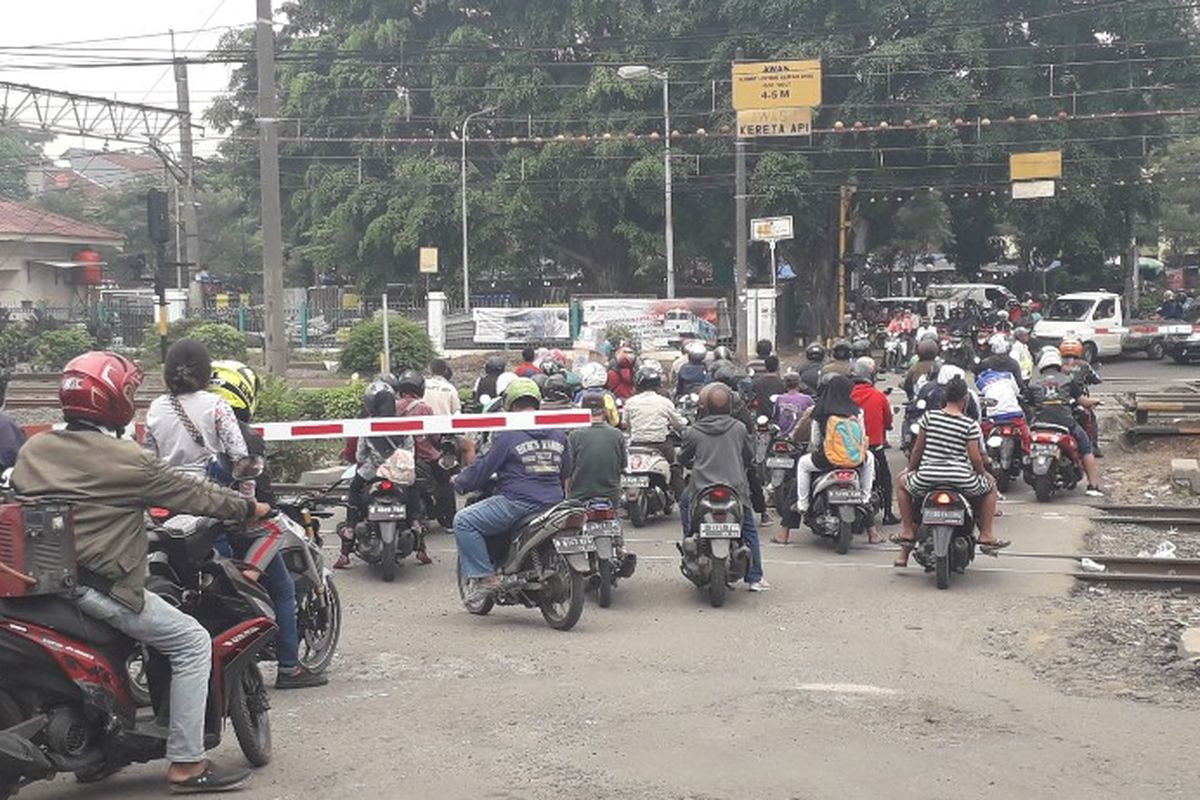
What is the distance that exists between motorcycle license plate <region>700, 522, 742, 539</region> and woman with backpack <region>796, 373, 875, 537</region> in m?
2.32

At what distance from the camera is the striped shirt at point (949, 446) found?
11.2 metres

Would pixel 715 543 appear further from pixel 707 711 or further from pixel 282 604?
pixel 282 604

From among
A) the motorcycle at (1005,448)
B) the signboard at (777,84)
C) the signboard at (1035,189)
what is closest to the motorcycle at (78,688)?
the motorcycle at (1005,448)

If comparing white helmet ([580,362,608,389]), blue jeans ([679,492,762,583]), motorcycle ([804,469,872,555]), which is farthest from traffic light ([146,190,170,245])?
blue jeans ([679,492,762,583])

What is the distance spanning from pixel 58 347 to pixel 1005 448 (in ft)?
92.9

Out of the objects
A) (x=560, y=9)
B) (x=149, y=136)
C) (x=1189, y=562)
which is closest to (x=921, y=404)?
(x=1189, y=562)

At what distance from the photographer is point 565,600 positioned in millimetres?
9656

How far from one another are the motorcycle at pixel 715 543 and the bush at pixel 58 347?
2971 centimetres

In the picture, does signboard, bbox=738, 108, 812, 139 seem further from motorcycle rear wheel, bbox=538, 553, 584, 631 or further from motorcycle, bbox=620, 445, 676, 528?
motorcycle rear wheel, bbox=538, 553, 584, 631

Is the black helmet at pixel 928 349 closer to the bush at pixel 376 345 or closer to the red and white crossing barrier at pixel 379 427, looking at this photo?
the red and white crossing barrier at pixel 379 427

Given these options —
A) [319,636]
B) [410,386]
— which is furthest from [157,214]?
[319,636]

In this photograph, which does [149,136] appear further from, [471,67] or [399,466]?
[399,466]

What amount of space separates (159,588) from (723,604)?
205 inches

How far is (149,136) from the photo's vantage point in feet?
124
